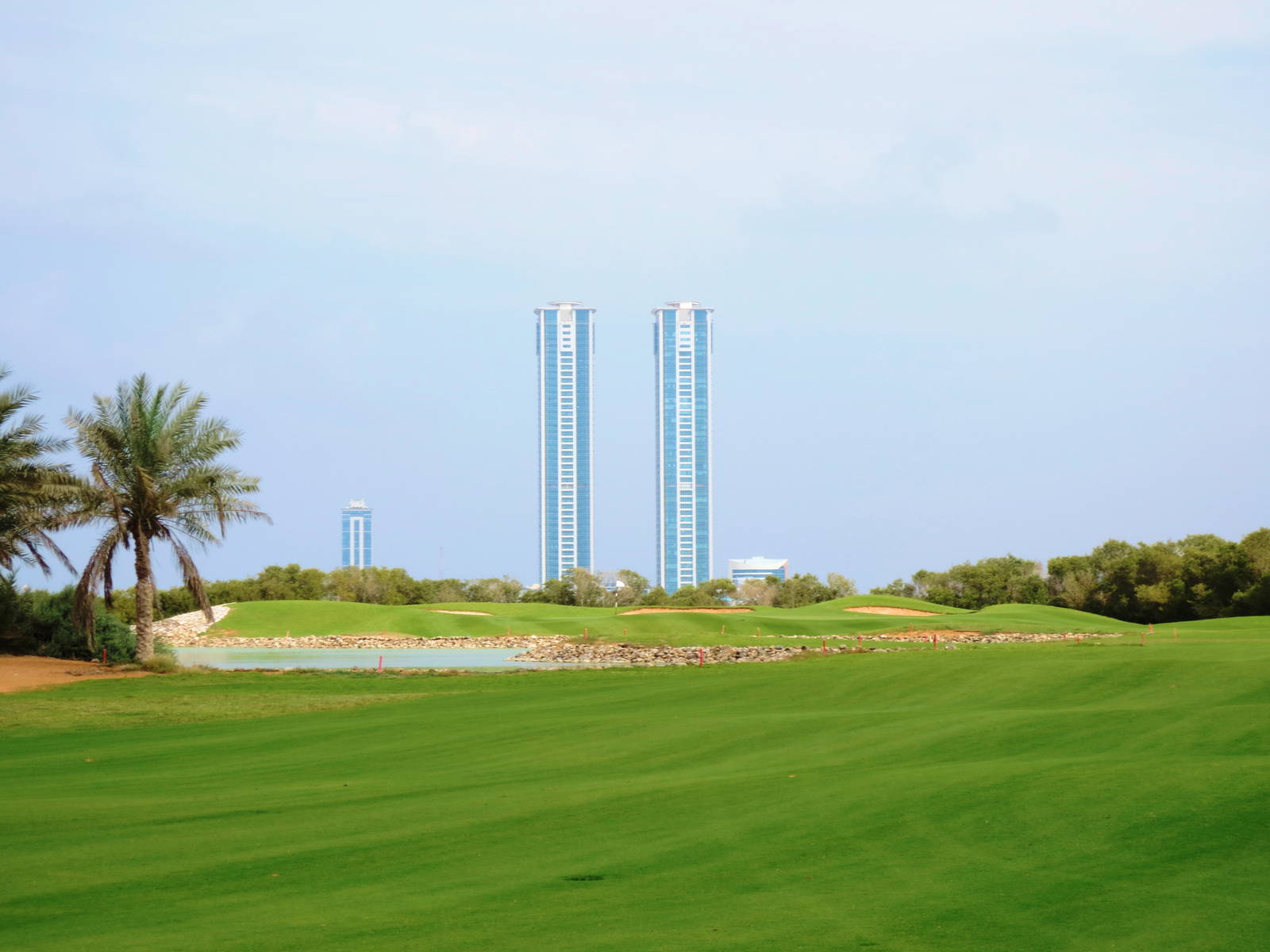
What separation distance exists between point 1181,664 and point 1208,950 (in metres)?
15.8

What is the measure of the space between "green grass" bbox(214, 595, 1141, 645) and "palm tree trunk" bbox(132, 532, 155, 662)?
22.8 m

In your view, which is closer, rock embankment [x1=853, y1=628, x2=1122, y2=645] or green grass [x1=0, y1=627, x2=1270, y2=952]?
green grass [x1=0, y1=627, x2=1270, y2=952]

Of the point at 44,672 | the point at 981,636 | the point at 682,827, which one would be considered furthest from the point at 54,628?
the point at 981,636

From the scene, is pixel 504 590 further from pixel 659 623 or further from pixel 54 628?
pixel 54 628

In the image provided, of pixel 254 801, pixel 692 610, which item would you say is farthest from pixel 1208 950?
pixel 692 610

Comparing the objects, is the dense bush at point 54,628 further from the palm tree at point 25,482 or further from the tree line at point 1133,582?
the tree line at point 1133,582

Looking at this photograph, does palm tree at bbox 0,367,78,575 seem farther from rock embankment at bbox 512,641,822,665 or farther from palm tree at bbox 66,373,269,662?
rock embankment at bbox 512,641,822,665

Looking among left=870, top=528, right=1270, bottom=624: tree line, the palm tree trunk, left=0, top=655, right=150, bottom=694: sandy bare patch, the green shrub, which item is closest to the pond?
the green shrub

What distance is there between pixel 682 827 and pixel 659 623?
1818 inches

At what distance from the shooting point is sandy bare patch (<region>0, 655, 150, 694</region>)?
3003 centimetres

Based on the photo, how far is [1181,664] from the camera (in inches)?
843

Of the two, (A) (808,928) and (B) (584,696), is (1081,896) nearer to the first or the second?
(A) (808,928)

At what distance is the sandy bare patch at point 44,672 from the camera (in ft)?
98.5

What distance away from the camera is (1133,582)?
222 ft
